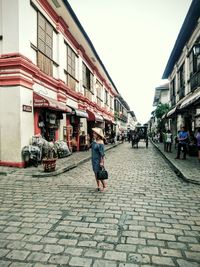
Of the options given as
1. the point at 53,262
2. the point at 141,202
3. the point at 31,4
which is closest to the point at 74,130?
the point at 31,4

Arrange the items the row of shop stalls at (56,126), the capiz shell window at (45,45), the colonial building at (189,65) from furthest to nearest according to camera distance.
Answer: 1. the colonial building at (189,65)
2. the capiz shell window at (45,45)
3. the row of shop stalls at (56,126)

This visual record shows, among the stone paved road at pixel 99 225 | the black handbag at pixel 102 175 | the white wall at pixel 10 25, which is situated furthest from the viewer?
the white wall at pixel 10 25

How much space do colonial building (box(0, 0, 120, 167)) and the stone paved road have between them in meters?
2.96

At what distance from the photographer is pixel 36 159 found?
8.91 m

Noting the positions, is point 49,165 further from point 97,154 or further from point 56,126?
point 56,126

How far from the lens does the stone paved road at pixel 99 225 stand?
9.14ft

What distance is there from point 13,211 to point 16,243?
53.9 inches

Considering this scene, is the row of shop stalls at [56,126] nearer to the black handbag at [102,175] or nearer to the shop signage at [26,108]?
the shop signage at [26,108]

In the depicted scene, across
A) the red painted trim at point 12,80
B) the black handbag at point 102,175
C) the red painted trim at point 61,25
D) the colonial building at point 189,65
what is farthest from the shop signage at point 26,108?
the colonial building at point 189,65

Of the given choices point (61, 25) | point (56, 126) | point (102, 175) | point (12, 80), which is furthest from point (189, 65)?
point (102, 175)

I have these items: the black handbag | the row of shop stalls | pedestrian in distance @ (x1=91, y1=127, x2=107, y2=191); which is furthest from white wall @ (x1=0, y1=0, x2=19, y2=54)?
the black handbag

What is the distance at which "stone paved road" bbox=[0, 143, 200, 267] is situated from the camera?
2.79m

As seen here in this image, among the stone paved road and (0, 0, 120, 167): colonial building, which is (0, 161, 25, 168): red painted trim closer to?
(0, 0, 120, 167): colonial building

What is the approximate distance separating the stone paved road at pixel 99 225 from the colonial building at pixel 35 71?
9.71 ft
